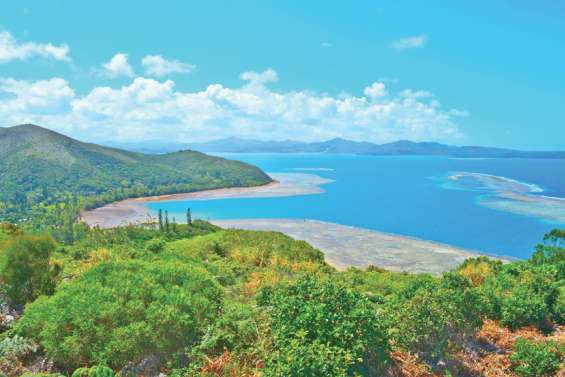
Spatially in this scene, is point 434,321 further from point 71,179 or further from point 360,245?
point 71,179

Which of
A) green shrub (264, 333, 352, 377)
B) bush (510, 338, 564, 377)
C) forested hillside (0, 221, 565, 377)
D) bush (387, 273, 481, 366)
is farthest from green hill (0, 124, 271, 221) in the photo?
bush (510, 338, 564, 377)

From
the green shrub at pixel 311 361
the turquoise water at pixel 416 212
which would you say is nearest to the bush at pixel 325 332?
the green shrub at pixel 311 361

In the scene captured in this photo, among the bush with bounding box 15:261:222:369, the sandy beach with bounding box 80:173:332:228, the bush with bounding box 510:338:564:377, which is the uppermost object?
the bush with bounding box 15:261:222:369

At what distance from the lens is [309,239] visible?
60.1m

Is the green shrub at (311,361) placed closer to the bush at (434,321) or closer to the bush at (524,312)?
the bush at (434,321)

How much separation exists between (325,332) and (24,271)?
8586 millimetres

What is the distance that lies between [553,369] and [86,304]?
27.8 ft

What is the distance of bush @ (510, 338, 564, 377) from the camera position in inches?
267

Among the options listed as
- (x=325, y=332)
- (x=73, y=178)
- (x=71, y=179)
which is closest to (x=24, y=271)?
(x=325, y=332)

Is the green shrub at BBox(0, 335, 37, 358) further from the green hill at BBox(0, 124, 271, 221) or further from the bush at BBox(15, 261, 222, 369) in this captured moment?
the green hill at BBox(0, 124, 271, 221)

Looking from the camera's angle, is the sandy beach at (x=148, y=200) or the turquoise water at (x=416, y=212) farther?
the sandy beach at (x=148, y=200)

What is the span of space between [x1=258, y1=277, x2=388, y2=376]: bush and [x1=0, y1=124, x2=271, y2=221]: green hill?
132 meters

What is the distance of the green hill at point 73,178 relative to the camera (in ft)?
473

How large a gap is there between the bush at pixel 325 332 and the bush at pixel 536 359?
274cm
